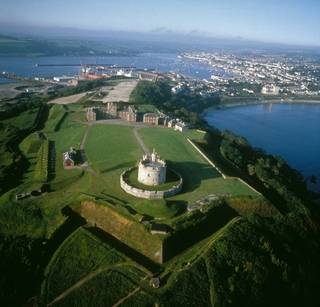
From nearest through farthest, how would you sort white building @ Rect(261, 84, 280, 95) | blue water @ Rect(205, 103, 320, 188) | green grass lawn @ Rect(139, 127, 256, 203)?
green grass lawn @ Rect(139, 127, 256, 203), blue water @ Rect(205, 103, 320, 188), white building @ Rect(261, 84, 280, 95)

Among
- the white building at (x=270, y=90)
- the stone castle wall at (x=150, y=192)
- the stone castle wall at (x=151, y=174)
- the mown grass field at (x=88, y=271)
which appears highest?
the stone castle wall at (x=151, y=174)

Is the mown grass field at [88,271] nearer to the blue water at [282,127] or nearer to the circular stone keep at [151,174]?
the circular stone keep at [151,174]

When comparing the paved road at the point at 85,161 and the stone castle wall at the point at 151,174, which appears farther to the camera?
the paved road at the point at 85,161

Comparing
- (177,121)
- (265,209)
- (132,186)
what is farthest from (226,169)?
(177,121)

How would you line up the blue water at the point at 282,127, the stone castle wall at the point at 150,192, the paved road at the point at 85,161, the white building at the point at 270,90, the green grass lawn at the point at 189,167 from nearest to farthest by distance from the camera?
the stone castle wall at the point at 150,192 → the green grass lawn at the point at 189,167 → the paved road at the point at 85,161 → the blue water at the point at 282,127 → the white building at the point at 270,90

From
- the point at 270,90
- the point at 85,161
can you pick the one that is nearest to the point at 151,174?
the point at 85,161

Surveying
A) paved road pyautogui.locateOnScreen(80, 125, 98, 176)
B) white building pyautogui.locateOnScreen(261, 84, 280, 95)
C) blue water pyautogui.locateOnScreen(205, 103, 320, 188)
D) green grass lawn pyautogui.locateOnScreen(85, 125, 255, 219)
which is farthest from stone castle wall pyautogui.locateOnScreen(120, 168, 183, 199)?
white building pyautogui.locateOnScreen(261, 84, 280, 95)

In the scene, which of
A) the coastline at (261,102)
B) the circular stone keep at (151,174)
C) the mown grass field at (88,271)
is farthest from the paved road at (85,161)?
the coastline at (261,102)

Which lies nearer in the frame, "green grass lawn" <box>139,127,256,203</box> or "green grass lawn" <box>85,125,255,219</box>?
"green grass lawn" <box>85,125,255,219</box>

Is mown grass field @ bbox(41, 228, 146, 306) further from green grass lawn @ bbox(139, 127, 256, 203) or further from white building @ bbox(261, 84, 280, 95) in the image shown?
white building @ bbox(261, 84, 280, 95)
